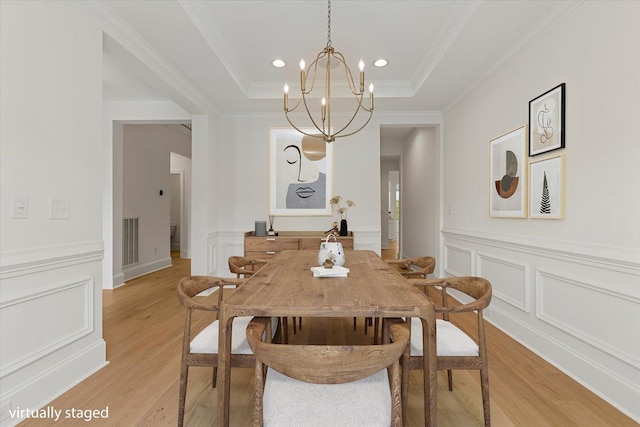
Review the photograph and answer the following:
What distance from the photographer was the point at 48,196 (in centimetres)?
176

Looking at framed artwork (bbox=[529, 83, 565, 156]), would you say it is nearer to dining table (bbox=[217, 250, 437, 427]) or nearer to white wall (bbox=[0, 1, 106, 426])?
dining table (bbox=[217, 250, 437, 427])

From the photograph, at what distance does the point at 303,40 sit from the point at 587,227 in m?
2.69

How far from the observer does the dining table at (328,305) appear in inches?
47.0

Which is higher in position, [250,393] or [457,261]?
[457,261]

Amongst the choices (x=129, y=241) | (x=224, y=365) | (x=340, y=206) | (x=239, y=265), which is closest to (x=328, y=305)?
(x=224, y=365)

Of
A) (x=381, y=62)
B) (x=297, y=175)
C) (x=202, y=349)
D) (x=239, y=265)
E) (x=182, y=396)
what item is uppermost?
(x=381, y=62)

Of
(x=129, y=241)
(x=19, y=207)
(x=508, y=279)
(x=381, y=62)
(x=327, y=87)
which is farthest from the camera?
(x=129, y=241)

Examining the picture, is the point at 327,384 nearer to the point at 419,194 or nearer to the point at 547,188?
the point at 547,188

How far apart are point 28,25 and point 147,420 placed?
2196 mm

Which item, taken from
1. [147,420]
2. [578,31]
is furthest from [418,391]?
[578,31]

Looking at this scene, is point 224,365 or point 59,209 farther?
Answer: point 59,209

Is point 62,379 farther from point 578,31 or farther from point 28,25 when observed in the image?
point 578,31

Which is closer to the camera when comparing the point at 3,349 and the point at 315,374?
the point at 315,374

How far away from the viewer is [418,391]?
6.15 feet
